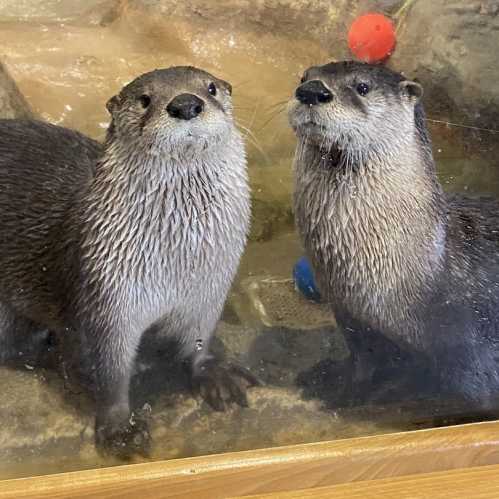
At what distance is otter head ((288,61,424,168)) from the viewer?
44.4 inches

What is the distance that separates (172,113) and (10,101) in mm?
1003

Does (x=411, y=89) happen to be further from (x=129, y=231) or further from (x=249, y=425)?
(x=249, y=425)

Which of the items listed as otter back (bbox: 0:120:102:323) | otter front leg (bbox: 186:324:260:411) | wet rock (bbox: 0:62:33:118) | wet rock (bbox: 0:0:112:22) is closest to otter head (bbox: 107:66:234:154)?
otter back (bbox: 0:120:102:323)

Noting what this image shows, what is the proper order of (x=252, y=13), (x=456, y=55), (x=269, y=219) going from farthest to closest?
(x=252, y=13), (x=456, y=55), (x=269, y=219)

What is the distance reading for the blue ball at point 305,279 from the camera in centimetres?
144

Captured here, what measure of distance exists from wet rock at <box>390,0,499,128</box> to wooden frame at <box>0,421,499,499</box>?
92 cm

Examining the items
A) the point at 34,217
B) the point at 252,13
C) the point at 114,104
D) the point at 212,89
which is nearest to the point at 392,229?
the point at 212,89

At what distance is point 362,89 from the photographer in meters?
1.15

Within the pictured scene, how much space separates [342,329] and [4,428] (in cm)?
63

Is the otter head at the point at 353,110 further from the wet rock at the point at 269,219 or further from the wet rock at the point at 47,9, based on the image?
the wet rock at the point at 47,9

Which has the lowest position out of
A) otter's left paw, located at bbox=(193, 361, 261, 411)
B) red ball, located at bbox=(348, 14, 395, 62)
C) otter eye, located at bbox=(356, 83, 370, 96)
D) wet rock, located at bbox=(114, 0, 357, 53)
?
otter's left paw, located at bbox=(193, 361, 261, 411)

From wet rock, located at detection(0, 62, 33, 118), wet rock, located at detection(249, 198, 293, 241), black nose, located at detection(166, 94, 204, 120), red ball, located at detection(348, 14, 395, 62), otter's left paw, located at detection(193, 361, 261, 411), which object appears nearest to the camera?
black nose, located at detection(166, 94, 204, 120)

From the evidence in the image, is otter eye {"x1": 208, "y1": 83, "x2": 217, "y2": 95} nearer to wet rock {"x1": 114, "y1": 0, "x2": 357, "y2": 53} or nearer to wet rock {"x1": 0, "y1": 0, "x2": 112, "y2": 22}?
wet rock {"x1": 114, "y1": 0, "x2": 357, "y2": 53}

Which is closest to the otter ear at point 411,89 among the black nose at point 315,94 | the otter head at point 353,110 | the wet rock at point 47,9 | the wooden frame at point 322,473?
the otter head at point 353,110
